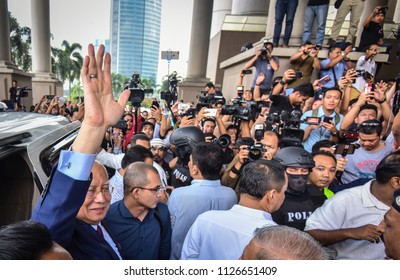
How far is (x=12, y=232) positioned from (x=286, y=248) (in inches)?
30.6

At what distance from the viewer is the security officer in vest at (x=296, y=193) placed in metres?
1.73

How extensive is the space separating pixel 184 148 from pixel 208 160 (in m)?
0.62

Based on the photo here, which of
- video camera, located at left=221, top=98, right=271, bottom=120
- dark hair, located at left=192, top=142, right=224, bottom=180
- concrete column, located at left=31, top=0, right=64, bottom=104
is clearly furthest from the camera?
concrete column, located at left=31, top=0, right=64, bottom=104

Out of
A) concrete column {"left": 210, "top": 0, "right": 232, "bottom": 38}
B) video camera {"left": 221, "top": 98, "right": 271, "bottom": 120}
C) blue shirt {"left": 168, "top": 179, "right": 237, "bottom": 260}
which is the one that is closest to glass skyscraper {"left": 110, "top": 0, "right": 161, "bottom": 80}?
video camera {"left": 221, "top": 98, "right": 271, "bottom": 120}

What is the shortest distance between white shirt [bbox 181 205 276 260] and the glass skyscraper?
1.62 meters

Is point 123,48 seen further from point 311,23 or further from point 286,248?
point 311,23

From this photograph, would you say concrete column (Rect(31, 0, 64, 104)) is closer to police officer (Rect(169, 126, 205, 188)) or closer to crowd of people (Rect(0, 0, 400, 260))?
crowd of people (Rect(0, 0, 400, 260))

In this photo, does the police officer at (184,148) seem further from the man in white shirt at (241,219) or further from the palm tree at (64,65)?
the palm tree at (64,65)

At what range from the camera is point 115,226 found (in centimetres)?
153

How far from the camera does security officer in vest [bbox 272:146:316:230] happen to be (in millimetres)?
1727

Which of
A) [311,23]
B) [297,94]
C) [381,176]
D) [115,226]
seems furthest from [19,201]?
[311,23]

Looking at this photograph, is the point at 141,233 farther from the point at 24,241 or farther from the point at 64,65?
the point at 64,65

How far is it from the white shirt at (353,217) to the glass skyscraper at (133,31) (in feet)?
6.50

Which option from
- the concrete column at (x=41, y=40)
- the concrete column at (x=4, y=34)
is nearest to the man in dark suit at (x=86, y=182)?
the concrete column at (x=4, y=34)
